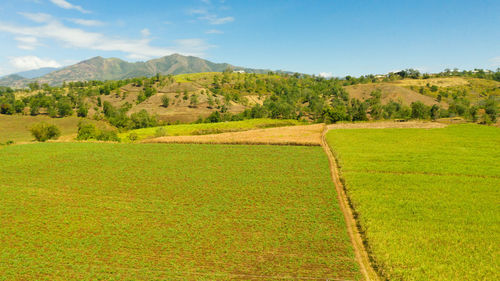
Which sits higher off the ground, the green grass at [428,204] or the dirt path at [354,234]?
the green grass at [428,204]

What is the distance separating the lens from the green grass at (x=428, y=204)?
23.0 meters

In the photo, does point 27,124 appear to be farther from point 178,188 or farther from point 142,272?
point 142,272

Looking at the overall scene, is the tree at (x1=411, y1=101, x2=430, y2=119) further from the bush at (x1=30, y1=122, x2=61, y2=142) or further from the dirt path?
the bush at (x1=30, y1=122, x2=61, y2=142)

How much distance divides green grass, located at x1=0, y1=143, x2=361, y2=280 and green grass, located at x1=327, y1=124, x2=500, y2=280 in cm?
409

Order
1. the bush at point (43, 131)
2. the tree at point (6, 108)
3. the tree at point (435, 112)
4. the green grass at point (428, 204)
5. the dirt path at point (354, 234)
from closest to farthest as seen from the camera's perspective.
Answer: the green grass at point (428, 204)
the dirt path at point (354, 234)
the bush at point (43, 131)
the tree at point (435, 112)
the tree at point (6, 108)

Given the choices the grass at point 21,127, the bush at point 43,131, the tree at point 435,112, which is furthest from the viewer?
the tree at point 435,112

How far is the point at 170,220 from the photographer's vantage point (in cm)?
3209

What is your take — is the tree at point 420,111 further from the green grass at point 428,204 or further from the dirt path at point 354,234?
the dirt path at point 354,234

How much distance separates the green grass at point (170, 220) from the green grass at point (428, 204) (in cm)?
409

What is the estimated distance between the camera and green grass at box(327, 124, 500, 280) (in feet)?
75.6

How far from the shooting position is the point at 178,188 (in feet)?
139

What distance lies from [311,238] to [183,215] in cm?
1627

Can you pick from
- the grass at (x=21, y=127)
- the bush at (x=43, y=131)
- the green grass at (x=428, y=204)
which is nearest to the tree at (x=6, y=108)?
the grass at (x=21, y=127)

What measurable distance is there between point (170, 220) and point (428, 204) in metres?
34.0
